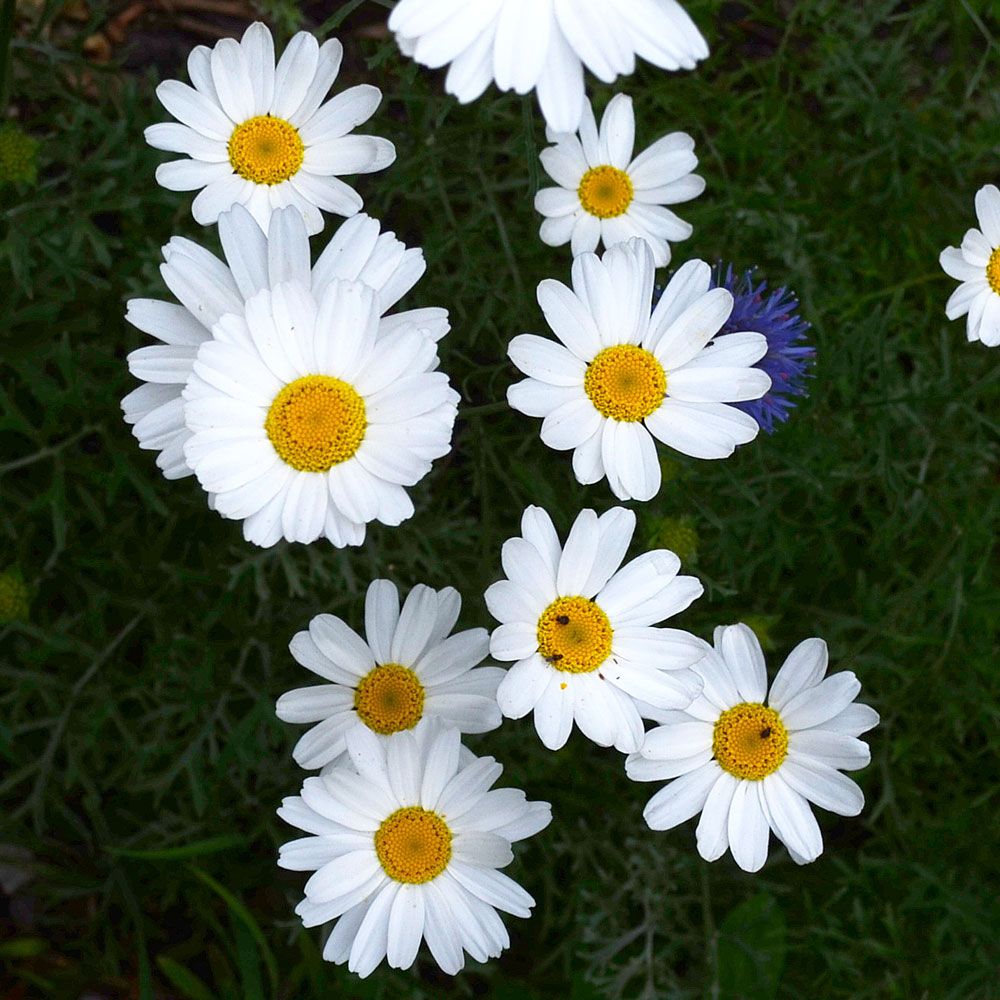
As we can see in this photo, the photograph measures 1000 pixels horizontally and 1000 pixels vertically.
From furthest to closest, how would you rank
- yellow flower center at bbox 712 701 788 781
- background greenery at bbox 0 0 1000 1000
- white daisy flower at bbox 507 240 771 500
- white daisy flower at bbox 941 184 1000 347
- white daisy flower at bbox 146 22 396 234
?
1. background greenery at bbox 0 0 1000 1000
2. white daisy flower at bbox 941 184 1000 347
3. yellow flower center at bbox 712 701 788 781
4. white daisy flower at bbox 146 22 396 234
5. white daisy flower at bbox 507 240 771 500

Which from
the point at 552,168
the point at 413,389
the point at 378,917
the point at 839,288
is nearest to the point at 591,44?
the point at 413,389

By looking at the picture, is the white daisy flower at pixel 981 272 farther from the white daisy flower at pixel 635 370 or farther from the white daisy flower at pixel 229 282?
the white daisy flower at pixel 229 282

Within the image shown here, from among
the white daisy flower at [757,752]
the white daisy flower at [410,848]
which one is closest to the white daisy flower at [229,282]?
the white daisy flower at [410,848]

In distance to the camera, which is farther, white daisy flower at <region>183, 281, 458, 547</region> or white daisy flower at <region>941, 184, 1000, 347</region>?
white daisy flower at <region>941, 184, 1000, 347</region>

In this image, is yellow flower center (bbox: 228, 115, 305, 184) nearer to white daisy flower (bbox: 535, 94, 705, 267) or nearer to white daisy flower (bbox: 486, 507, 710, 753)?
white daisy flower (bbox: 535, 94, 705, 267)

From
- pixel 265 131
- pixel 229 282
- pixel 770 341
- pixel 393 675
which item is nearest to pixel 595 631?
pixel 393 675

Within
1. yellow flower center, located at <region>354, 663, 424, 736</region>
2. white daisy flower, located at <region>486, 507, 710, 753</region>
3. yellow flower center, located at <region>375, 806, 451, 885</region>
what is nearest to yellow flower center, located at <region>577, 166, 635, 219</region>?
white daisy flower, located at <region>486, 507, 710, 753</region>
